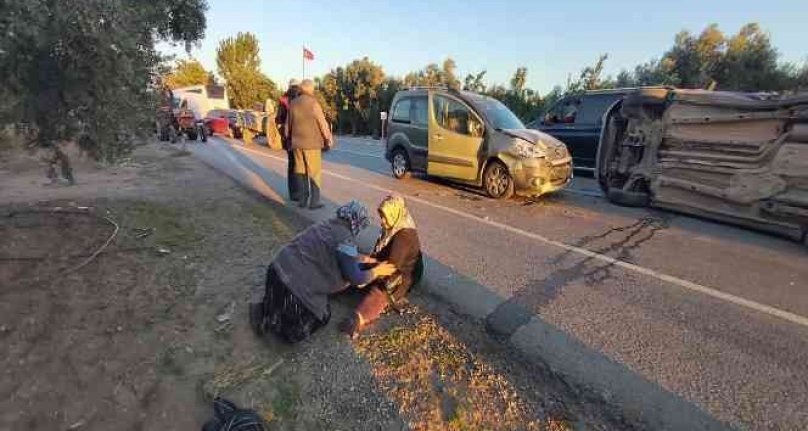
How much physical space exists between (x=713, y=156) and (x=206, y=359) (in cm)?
695

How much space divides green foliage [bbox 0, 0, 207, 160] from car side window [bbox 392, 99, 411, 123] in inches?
222

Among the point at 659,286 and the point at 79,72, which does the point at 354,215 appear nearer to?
the point at 79,72

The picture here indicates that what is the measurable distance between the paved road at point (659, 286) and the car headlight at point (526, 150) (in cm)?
81

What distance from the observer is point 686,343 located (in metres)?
3.14

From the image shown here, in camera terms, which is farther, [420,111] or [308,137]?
[420,111]

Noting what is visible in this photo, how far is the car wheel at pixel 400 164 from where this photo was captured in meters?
9.82

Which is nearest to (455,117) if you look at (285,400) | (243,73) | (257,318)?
(257,318)

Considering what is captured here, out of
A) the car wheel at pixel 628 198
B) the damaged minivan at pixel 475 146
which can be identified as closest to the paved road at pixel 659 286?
the car wheel at pixel 628 198

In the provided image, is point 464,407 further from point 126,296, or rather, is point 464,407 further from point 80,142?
point 80,142

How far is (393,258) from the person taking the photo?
3.54 m

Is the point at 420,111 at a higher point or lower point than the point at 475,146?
higher

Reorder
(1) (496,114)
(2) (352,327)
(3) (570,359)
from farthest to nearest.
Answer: (1) (496,114) → (2) (352,327) → (3) (570,359)

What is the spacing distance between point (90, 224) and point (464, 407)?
17.8 ft

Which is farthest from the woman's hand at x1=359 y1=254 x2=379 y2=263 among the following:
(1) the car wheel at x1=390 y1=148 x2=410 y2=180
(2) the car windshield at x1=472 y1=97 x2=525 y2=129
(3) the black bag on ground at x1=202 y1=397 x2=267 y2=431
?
(1) the car wheel at x1=390 y1=148 x2=410 y2=180
